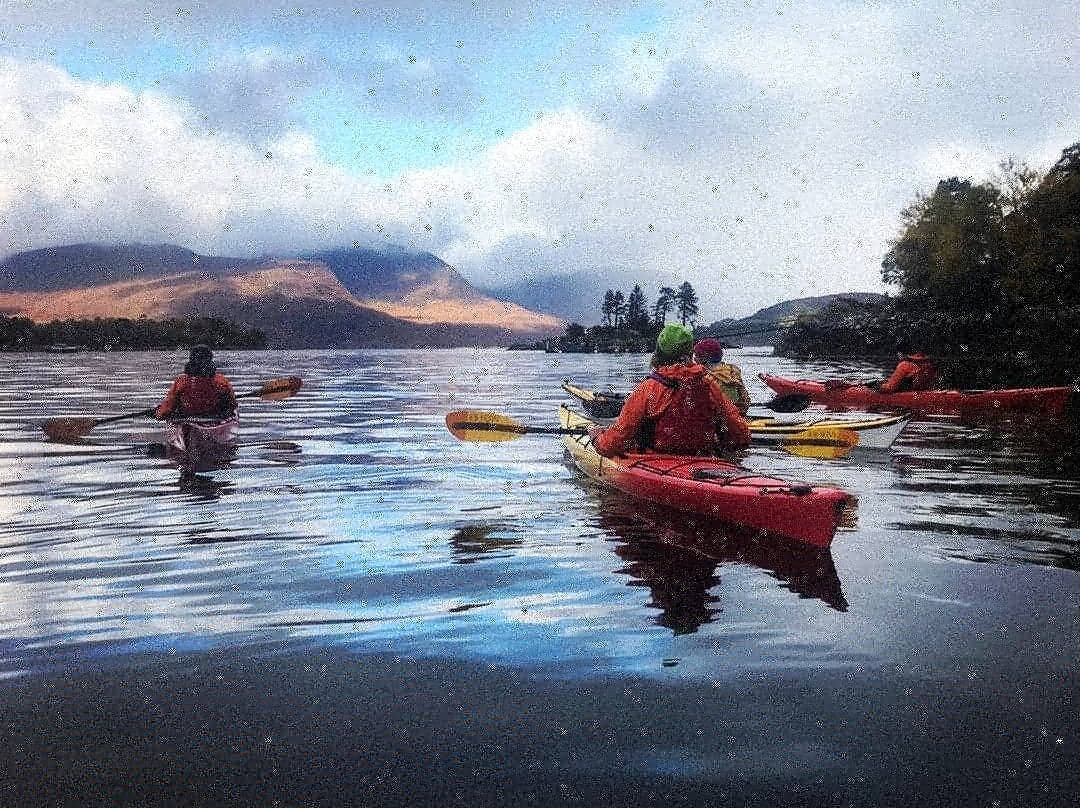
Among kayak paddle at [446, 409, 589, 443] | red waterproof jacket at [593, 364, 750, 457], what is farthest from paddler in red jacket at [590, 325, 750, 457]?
kayak paddle at [446, 409, 589, 443]

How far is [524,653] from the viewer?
221 inches

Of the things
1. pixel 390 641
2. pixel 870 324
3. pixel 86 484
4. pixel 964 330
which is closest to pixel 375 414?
pixel 86 484

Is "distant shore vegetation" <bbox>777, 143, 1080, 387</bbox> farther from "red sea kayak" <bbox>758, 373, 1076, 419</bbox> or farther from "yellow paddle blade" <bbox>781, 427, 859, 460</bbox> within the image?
"yellow paddle blade" <bbox>781, 427, 859, 460</bbox>

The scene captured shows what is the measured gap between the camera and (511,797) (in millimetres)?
3844

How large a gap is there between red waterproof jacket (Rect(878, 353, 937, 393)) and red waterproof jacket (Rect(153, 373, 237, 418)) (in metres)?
17.7

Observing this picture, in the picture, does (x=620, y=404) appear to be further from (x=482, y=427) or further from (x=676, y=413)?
(x=676, y=413)

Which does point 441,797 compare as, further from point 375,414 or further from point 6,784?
point 375,414

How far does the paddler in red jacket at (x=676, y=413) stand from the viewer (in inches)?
385

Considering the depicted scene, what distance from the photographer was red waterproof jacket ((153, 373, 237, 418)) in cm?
1631

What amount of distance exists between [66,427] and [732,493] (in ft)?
43.8

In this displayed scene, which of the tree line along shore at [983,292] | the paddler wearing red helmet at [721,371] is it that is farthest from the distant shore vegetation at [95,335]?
the paddler wearing red helmet at [721,371]

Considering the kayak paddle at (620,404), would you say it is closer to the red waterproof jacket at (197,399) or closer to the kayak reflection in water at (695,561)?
the kayak reflection in water at (695,561)

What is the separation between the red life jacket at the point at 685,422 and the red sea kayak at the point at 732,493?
0.48 ft

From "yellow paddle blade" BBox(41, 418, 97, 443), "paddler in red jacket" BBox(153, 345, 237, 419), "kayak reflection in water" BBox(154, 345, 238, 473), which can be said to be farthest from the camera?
"yellow paddle blade" BBox(41, 418, 97, 443)
